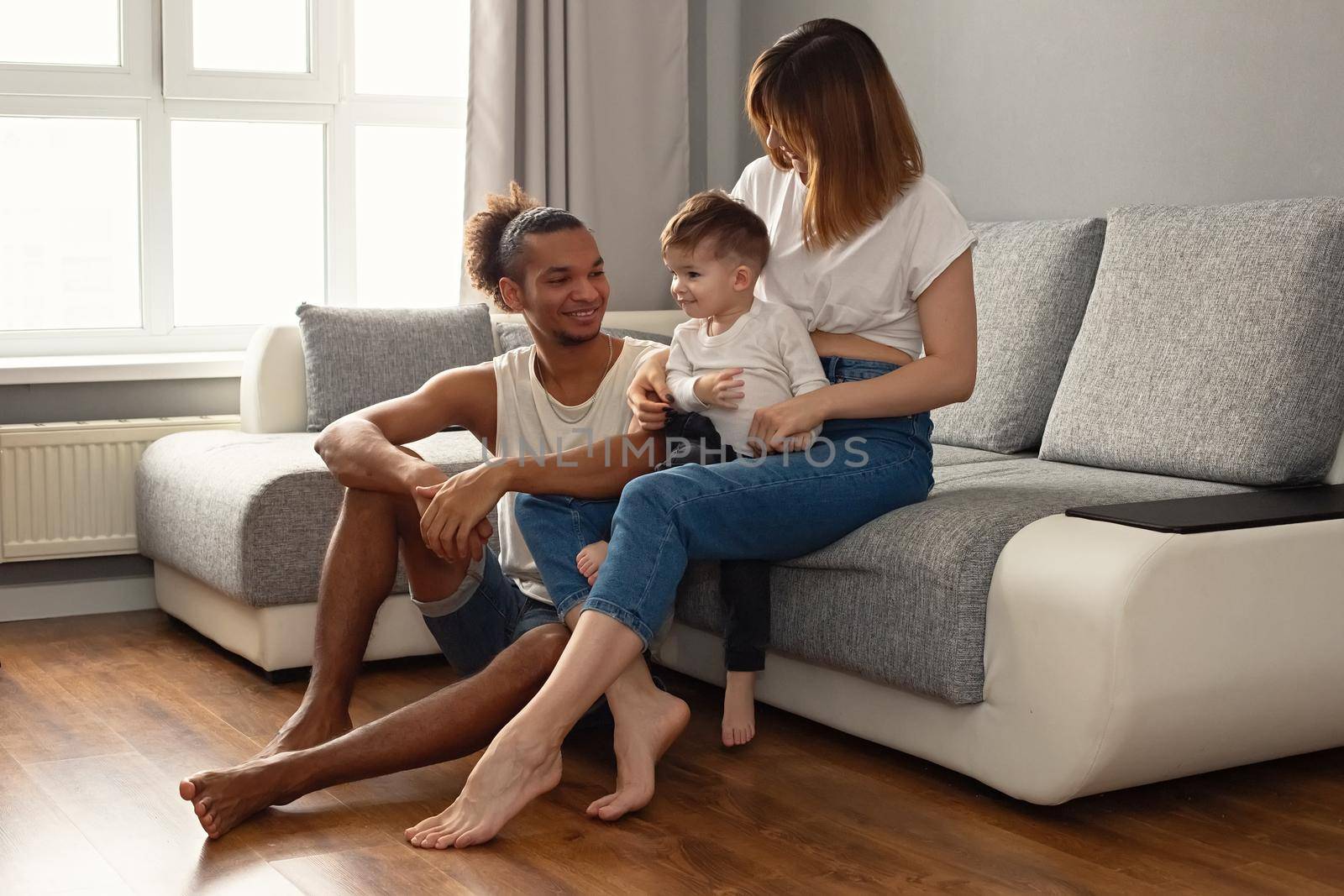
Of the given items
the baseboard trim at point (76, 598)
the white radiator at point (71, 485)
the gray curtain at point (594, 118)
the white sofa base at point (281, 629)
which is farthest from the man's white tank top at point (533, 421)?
the gray curtain at point (594, 118)

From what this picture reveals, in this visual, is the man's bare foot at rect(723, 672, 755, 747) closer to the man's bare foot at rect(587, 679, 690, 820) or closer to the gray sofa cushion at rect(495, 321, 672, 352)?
the man's bare foot at rect(587, 679, 690, 820)

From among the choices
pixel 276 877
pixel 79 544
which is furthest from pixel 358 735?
pixel 79 544

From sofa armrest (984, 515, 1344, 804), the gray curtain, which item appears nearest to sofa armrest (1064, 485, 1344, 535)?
sofa armrest (984, 515, 1344, 804)

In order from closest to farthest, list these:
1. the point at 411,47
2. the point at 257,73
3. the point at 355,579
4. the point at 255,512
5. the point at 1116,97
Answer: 1. the point at 355,579
2. the point at 255,512
3. the point at 1116,97
4. the point at 257,73
5. the point at 411,47

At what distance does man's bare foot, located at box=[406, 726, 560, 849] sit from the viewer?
2020 millimetres

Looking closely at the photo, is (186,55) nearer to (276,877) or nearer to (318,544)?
(318,544)

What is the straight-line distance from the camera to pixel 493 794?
6.67 ft

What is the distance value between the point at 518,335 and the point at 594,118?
964 millimetres

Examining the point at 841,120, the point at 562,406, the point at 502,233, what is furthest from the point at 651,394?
the point at 841,120

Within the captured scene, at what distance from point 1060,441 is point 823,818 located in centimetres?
108

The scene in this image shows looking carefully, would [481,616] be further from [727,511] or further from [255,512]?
[255,512]

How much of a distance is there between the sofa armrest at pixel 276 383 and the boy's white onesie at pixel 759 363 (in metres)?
1.52

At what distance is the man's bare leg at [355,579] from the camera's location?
7.64ft

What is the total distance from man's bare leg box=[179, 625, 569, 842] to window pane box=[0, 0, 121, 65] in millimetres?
2467
